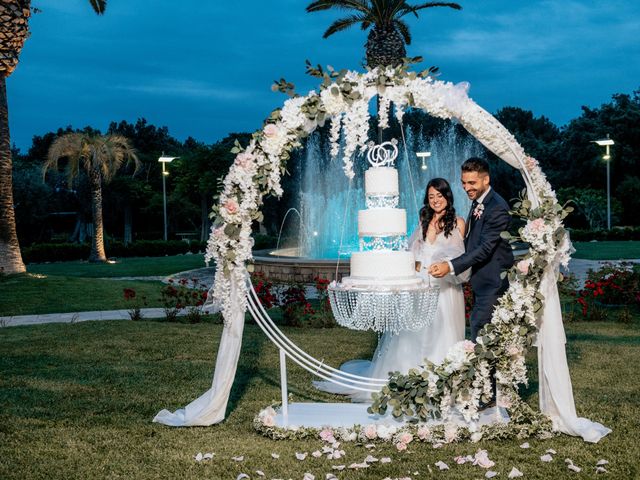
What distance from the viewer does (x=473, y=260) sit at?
20.2 feet

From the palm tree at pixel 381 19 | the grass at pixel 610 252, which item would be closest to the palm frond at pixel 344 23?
the palm tree at pixel 381 19

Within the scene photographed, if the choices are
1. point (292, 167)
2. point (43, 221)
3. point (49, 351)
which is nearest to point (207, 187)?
point (292, 167)

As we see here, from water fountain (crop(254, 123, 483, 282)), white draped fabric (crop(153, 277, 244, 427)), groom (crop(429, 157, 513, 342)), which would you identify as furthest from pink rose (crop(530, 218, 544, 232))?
water fountain (crop(254, 123, 483, 282))

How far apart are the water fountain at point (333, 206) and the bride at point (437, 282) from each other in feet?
14.3

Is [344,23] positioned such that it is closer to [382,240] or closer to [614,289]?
[614,289]

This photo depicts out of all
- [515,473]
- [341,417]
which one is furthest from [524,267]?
[341,417]

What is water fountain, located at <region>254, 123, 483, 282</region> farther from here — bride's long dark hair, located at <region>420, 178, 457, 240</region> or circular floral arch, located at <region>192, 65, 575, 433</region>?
circular floral arch, located at <region>192, 65, 575, 433</region>

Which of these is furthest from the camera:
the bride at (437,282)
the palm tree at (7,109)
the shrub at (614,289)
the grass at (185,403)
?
the palm tree at (7,109)

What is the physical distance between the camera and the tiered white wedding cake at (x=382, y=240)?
5648mm

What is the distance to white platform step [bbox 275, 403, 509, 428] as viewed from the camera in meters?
5.93

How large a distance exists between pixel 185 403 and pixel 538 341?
3599 mm

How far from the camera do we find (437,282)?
670cm

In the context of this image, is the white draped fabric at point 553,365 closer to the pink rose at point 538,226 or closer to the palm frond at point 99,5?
the pink rose at point 538,226

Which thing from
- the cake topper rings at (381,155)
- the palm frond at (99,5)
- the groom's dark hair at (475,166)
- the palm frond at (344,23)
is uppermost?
the palm frond at (344,23)
